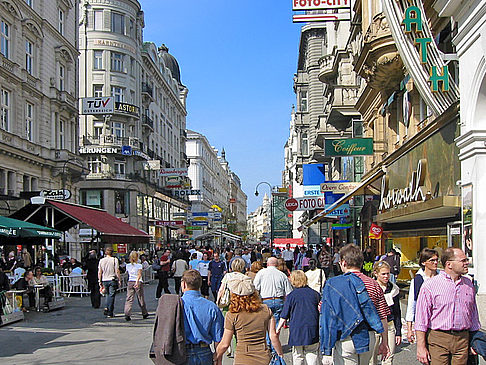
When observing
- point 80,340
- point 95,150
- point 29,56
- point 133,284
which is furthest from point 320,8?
point 95,150

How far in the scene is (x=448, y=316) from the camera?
5.75 meters

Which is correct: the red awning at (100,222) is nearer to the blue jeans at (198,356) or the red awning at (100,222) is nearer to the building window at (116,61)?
the blue jeans at (198,356)

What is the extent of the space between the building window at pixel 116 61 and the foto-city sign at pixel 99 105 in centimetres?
1792

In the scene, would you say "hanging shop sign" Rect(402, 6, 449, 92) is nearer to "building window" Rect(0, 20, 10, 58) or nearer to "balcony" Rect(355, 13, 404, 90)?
"balcony" Rect(355, 13, 404, 90)

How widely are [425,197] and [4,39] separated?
21.9 meters

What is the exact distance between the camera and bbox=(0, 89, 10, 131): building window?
2964cm

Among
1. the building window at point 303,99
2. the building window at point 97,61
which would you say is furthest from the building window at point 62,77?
the building window at point 303,99

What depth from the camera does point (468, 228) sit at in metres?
11.3

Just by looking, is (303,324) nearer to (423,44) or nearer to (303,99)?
(423,44)

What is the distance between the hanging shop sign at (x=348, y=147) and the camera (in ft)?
76.0

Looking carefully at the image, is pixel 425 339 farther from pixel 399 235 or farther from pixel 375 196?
pixel 375 196

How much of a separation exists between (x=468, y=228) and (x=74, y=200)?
32140 millimetres

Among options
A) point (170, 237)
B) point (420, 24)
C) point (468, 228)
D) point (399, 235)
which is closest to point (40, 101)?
point (399, 235)

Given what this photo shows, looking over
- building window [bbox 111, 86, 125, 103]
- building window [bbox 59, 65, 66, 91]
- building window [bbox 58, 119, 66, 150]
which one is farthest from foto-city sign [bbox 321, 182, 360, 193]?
building window [bbox 111, 86, 125, 103]
